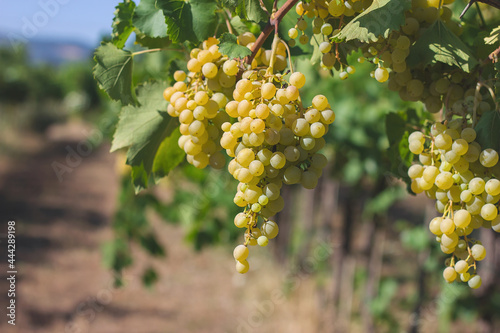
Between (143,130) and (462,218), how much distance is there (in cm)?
67

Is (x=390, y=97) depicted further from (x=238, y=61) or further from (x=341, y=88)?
(x=238, y=61)

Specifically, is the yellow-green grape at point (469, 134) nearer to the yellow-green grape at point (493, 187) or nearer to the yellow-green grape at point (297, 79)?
the yellow-green grape at point (493, 187)

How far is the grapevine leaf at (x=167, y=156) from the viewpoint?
43.2 inches

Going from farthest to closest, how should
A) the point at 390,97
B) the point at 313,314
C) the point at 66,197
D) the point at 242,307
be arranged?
the point at 66,197
the point at 242,307
the point at 313,314
the point at 390,97

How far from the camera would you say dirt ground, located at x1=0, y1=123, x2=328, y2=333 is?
18.0 feet

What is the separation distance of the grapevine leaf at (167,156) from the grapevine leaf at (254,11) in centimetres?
38

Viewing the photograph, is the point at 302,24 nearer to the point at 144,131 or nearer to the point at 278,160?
the point at 278,160

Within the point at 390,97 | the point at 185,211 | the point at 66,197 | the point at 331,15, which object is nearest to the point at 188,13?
the point at 331,15

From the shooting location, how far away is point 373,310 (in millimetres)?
4023

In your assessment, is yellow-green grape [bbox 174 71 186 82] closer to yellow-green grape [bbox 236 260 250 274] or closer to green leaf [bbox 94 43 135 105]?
green leaf [bbox 94 43 135 105]

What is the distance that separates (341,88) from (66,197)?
9440 millimetres

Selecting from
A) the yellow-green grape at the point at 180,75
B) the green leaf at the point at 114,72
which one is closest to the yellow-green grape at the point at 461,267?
the yellow-green grape at the point at 180,75

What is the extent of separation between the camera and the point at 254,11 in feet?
2.61

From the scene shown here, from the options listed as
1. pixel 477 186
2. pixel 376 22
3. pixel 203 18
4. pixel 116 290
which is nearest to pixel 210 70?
pixel 203 18
